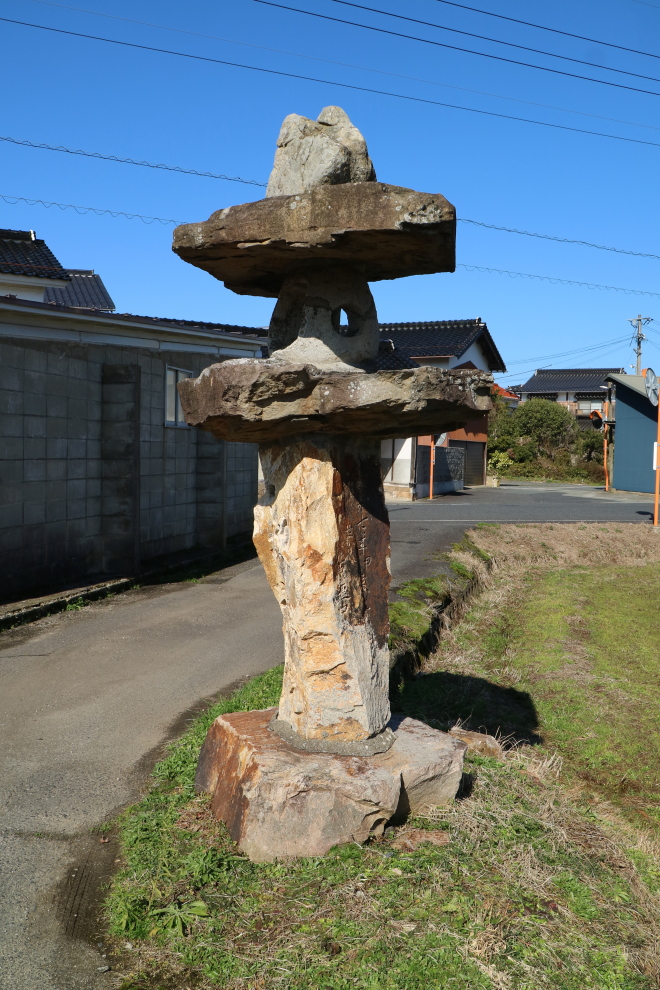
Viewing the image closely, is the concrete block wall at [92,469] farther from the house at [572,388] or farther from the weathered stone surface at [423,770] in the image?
the house at [572,388]

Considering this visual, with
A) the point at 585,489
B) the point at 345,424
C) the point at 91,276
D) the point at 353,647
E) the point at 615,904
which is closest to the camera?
the point at 615,904

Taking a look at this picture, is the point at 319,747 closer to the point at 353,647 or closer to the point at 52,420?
the point at 353,647

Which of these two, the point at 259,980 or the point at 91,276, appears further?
the point at 91,276

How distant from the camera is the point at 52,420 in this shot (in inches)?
402

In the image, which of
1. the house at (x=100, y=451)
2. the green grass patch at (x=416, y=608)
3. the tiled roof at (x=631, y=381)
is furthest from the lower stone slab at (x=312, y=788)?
the tiled roof at (x=631, y=381)

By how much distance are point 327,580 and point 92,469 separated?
7429 millimetres

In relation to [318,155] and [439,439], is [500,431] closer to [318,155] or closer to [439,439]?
[439,439]

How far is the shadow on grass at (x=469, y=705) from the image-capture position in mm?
6953

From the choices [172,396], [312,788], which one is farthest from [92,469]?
[312,788]

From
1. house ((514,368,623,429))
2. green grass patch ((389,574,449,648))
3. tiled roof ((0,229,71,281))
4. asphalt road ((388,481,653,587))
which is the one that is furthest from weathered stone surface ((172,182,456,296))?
house ((514,368,623,429))

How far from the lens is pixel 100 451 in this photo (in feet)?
37.3

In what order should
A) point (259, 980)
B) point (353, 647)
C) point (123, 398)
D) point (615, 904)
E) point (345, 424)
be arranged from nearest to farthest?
point (259, 980)
point (615, 904)
point (345, 424)
point (353, 647)
point (123, 398)

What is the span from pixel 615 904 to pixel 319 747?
1717mm

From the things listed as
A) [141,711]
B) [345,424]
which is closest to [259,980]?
[345,424]
